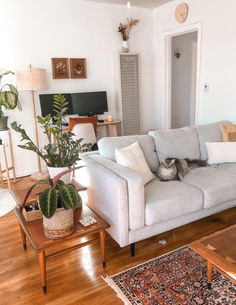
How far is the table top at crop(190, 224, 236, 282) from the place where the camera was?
1396mm

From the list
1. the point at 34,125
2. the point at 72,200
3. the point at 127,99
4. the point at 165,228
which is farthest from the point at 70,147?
the point at 127,99

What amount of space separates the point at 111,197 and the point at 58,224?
18.3 inches

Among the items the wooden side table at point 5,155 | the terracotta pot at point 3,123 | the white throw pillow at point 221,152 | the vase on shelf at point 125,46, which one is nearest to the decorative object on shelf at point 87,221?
the white throw pillow at point 221,152

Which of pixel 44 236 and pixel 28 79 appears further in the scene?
pixel 28 79

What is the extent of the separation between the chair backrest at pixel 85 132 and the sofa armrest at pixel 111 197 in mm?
1335

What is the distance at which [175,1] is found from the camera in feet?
14.1

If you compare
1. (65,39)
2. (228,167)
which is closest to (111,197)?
(228,167)

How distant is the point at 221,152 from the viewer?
2.87 metres

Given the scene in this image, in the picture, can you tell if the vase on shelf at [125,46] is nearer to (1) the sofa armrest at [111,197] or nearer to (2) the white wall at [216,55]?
(2) the white wall at [216,55]

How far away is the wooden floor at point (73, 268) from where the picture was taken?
1726 millimetres

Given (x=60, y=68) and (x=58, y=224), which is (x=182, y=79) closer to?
(x=60, y=68)

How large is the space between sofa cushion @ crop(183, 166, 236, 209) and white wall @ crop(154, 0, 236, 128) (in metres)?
1.56

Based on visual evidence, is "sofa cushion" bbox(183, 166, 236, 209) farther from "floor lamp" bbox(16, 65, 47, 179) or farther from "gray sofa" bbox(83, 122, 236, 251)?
"floor lamp" bbox(16, 65, 47, 179)

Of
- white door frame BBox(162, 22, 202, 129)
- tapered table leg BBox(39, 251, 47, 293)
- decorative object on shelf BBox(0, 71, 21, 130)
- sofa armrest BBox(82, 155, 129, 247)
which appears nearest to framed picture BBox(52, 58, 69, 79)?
decorative object on shelf BBox(0, 71, 21, 130)
